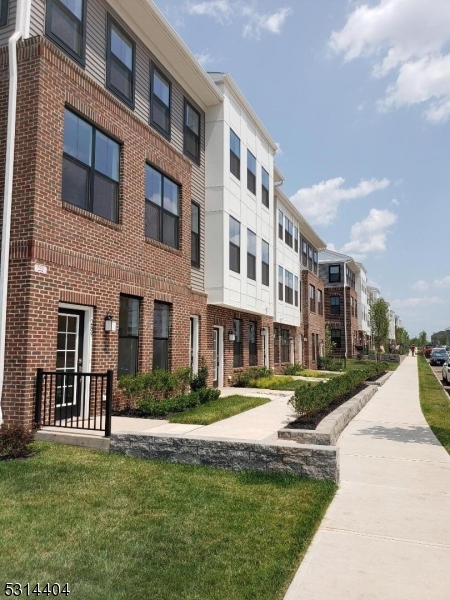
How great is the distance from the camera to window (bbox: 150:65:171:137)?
12219mm

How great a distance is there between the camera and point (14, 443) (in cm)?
657

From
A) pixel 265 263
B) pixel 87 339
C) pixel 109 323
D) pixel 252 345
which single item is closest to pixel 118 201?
pixel 109 323

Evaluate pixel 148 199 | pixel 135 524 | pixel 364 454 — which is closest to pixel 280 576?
pixel 135 524

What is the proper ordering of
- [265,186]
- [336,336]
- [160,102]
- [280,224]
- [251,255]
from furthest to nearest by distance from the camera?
[336,336]
[280,224]
[265,186]
[251,255]
[160,102]

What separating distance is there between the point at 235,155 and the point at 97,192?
7.60 metres

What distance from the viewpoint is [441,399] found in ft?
50.6

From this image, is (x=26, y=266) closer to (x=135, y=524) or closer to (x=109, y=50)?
(x=135, y=524)

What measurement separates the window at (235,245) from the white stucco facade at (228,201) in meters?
0.14

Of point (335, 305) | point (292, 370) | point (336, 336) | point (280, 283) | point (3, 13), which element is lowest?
point (292, 370)

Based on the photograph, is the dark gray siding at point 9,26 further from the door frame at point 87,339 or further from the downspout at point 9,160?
the door frame at point 87,339

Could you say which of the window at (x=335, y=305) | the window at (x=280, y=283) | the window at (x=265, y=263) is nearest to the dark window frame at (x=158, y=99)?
the window at (x=265, y=263)

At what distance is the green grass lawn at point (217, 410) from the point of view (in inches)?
360

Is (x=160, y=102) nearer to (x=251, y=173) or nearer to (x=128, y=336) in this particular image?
(x=251, y=173)

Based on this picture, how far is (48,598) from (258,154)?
17285 millimetres
